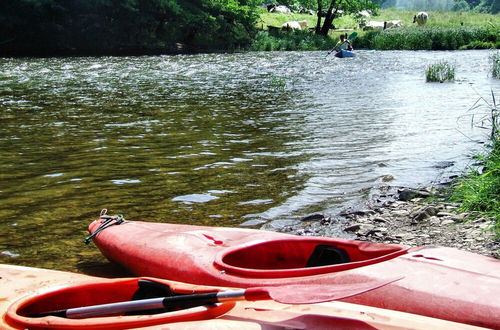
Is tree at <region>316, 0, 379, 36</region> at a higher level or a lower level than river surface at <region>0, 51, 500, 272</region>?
higher

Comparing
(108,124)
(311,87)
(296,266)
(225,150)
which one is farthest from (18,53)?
(296,266)

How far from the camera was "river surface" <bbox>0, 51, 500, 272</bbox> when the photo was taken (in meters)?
5.12

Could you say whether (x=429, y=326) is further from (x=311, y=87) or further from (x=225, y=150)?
(x=311, y=87)

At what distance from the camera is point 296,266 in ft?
11.4

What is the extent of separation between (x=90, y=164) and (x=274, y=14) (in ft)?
135

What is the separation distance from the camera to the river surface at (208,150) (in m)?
5.12

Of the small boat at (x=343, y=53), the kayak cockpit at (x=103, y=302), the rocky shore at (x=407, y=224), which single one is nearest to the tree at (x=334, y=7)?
the small boat at (x=343, y=53)

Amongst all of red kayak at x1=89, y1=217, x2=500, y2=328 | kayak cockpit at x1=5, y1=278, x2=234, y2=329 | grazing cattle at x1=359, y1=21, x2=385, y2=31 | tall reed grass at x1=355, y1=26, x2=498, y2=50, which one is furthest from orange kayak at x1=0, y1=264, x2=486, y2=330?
grazing cattle at x1=359, y1=21, x2=385, y2=31

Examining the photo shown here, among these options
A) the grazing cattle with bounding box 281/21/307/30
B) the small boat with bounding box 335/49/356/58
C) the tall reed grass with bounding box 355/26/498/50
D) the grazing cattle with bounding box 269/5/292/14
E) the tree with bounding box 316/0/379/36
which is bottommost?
the small boat with bounding box 335/49/356/58

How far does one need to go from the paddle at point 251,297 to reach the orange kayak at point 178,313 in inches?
2.0

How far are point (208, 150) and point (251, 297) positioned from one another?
5.14 meters

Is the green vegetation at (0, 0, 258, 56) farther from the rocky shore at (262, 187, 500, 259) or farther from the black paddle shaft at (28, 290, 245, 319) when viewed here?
the black paddle shaft at (28, 290, 245, 319)

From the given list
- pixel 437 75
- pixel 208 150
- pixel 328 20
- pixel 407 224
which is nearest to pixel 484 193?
pixel 407 224

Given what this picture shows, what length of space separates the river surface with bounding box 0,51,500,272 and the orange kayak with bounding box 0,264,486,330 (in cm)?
117
